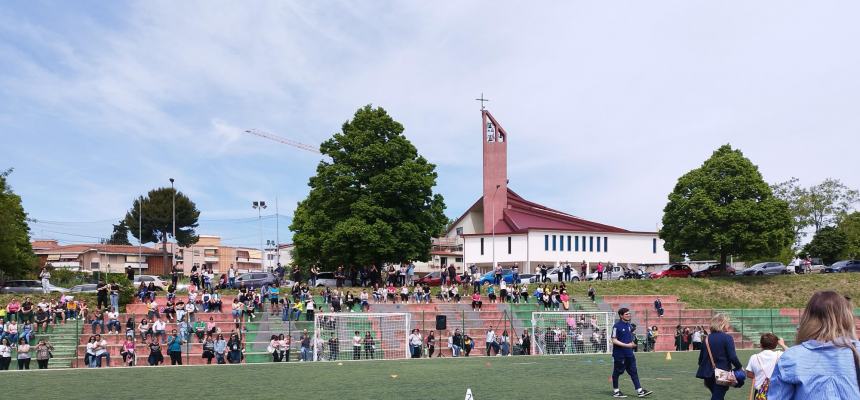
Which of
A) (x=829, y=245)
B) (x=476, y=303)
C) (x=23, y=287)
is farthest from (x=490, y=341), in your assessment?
(x=829, y=245)

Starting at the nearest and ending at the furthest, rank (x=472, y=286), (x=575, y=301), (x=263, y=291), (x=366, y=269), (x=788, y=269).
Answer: (x=263, y=291)
(x=575, y=301)
(x=472, y=286)
(x=366, y=269)
(x=788, y=269)

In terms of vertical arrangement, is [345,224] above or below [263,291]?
above

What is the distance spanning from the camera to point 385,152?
5344 cm

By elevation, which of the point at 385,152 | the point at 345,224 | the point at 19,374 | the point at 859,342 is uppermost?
the point at 385,152

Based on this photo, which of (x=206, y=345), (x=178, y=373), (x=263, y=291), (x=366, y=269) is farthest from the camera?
(x=366, y=269)

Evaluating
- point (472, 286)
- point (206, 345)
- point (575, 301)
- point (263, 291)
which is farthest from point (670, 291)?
point (206, 345)

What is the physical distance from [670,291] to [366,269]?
1831 cm

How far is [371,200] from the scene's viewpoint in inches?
2066

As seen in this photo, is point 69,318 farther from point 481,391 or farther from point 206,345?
point 481,391

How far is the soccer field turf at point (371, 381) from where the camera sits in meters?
Answer: 16.4

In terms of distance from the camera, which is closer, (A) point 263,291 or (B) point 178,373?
(B) point 178,373

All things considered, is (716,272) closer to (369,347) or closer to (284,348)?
(369,347)

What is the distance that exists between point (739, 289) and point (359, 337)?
29792 millimetres

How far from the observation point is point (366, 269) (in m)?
48.8
